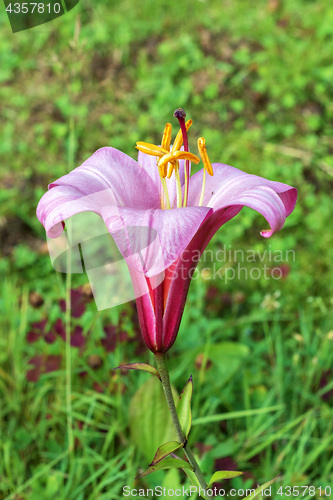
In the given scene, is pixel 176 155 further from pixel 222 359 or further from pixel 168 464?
pixel 222 359

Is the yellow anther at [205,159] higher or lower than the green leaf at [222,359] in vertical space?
higher

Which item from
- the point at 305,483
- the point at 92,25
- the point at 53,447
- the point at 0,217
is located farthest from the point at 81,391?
the point at 92,25

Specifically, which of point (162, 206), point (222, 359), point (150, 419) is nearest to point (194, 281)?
point (222, 359)

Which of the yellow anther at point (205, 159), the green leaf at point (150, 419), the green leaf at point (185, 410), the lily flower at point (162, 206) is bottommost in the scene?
the green leaf at point (150, 419)

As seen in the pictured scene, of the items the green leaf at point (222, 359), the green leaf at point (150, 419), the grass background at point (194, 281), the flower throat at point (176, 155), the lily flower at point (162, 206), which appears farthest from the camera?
the green leaf at point (222, 359)

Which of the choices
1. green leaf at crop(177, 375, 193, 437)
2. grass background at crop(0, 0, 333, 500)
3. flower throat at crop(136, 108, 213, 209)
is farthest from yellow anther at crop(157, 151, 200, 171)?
grass background at crop(0, 0, 333, 500)

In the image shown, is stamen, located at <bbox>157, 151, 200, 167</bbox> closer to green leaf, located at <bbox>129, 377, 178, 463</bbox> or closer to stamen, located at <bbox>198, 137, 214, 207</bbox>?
stamen, located at <bbox>198, 137, 214, 207</bbox>

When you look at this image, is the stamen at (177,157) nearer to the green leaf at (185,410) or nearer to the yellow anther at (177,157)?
the yellow anther at (177,157)

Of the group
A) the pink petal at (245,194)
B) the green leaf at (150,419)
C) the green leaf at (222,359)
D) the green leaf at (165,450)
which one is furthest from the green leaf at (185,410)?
the green leaf at (222,359)
